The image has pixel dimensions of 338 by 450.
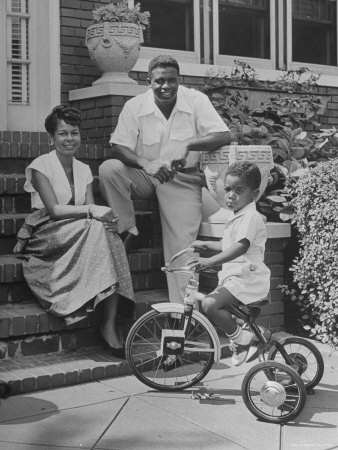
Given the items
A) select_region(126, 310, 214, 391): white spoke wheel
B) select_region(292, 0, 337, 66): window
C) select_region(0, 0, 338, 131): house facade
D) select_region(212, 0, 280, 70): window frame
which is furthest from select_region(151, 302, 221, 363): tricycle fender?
select_region(292, 0, 337, 66): window

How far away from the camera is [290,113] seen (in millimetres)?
8086

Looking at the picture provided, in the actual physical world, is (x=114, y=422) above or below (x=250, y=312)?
below

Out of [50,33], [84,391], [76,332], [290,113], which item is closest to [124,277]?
[76,332]

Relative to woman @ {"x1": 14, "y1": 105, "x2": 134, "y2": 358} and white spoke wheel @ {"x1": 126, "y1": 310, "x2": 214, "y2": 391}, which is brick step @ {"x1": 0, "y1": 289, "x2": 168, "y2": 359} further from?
white spoke wheel @ {"x1": 126, "y1": 310, "x2": 214, "y2": 391}

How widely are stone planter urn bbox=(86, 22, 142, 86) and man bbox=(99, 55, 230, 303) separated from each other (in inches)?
54.8

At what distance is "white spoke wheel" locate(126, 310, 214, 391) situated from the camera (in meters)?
4.41

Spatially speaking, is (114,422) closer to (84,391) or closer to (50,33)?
(84,391)

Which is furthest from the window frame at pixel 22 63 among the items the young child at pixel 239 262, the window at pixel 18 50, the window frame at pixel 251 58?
the young child at pixel 239 262

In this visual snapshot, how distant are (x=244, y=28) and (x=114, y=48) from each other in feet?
8.06

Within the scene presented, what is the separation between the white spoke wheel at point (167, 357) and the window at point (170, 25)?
395 cm

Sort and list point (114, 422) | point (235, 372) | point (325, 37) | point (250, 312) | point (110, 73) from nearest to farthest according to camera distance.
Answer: point (114, 422)
point (250, 312)
point (235, 372)
point (110, 73)
point (325, 37)

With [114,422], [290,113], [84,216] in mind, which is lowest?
[114,422]

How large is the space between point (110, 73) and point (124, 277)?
9.19ft

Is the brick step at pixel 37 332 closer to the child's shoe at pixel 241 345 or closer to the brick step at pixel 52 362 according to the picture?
the brick step at pixel 52 362
